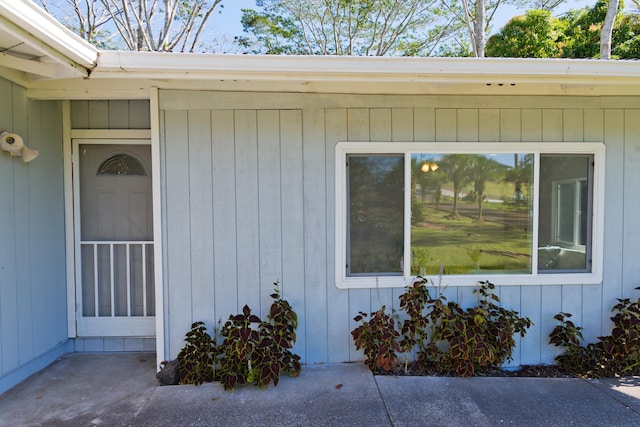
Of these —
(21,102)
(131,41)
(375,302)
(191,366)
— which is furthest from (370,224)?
(131,41)

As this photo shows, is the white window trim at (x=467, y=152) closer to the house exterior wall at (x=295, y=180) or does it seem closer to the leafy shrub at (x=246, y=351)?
the house exterior wall at (x=295, y=180)

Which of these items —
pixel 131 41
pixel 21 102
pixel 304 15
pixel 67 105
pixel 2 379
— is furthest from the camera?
pixel 304 15

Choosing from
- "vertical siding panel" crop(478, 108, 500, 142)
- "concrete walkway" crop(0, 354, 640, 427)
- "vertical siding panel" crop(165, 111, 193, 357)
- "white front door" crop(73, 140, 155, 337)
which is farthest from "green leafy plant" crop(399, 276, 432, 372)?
"white front door" crop(73, 140, 155, 337)

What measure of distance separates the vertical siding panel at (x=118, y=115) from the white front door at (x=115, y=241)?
16cm

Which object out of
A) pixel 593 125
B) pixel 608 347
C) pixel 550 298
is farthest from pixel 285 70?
pixel 608 347

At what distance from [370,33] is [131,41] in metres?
7.38

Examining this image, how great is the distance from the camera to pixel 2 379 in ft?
8.89

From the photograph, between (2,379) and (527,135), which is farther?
(527,135)

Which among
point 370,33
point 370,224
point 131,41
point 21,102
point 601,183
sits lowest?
point 370,224

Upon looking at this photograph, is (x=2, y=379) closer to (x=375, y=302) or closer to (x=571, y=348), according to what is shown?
(x=375, y=302)

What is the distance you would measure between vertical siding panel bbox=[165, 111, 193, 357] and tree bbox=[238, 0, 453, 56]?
10589 mm

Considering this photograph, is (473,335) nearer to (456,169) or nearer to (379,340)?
(379,340)

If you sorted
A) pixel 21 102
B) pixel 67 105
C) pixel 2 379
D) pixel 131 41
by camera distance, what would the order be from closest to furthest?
pixel 2 379
pixel 21 102
pixel 67 105
pixel 131 41

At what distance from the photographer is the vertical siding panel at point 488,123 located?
3.09 metres
